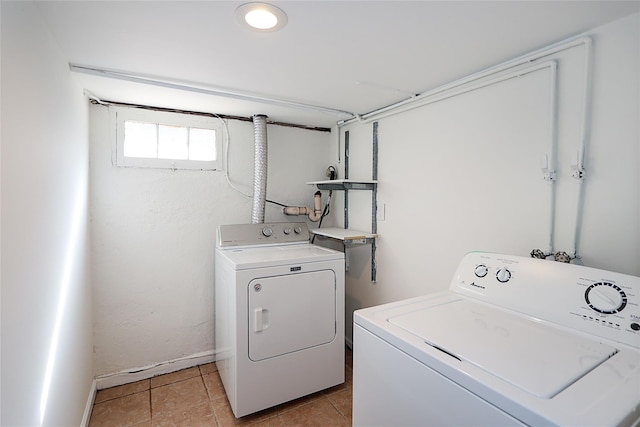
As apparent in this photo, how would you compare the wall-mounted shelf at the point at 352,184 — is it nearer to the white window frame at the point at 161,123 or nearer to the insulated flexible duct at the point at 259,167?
the insulated flexible duct at the point at 259,167

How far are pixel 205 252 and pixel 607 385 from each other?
2.47 meters

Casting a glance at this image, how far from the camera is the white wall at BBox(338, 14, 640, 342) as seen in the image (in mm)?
1234

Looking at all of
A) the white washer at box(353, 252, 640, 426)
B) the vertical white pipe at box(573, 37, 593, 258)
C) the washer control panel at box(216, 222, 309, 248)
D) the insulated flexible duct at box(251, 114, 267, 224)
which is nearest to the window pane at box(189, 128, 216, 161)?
the insulated flexible duct at box(251, 114, 267, 224)

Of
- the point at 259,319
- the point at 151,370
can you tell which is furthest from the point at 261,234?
the point at 151,370

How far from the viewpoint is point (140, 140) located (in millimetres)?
2365

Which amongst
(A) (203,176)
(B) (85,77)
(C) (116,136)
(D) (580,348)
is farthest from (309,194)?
(D) (580,348)

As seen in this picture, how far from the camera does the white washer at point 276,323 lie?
1922 mm

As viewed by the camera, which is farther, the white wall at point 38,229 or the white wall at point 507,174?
the white wall at point 507,174

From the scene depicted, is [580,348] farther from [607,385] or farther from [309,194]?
[309,194]

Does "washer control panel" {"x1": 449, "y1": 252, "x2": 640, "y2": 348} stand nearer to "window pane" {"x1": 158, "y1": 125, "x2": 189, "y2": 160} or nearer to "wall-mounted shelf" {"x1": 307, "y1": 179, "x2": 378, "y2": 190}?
"wall-mounted shelf" {"x1": 307, "y1": 179, "x2": 378, "y2": 190}

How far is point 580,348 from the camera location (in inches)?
38.1

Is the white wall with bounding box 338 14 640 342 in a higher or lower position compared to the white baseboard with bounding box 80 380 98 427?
higher

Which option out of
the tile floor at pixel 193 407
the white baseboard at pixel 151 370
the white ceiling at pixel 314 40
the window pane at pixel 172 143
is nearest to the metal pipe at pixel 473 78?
the white ceiling at pixel 314 40

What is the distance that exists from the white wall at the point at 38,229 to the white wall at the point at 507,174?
1.99 metres
